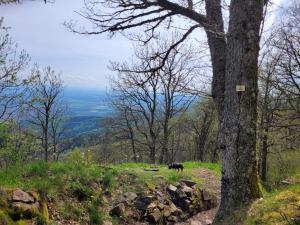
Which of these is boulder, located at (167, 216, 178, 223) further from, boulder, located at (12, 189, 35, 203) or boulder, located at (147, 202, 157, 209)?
boulder, located at (12, 189, 35, 203)

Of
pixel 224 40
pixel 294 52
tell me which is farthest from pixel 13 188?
pixel 294 52

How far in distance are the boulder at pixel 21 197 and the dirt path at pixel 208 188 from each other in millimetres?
4146

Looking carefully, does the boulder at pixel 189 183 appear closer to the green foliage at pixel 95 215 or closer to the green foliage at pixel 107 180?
the green foliage at pixel 107 180

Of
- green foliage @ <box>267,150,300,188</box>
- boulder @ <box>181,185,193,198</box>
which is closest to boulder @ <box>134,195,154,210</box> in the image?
boulder @ <box>181,185,193,198</box>

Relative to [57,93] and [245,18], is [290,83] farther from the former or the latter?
[57,93]

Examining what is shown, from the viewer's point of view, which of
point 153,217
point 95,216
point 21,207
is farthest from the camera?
point 153,217

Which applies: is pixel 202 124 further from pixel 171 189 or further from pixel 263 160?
pixel 171 189

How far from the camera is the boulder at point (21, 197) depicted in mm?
7203

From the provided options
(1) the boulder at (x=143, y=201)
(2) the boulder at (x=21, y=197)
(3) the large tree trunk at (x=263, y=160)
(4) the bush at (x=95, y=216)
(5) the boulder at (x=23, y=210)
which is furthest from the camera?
(3) the large tree trunk at (x=263, y=160)

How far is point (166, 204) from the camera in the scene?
1018 centimetres

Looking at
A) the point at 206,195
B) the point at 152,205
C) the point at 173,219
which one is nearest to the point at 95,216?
the point at 152,205

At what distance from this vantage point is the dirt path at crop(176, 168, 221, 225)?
33.2 feet

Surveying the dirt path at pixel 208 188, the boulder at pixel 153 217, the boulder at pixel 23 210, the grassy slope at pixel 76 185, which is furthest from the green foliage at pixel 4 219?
the dirt path at pixel 208 188

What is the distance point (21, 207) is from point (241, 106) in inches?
173
